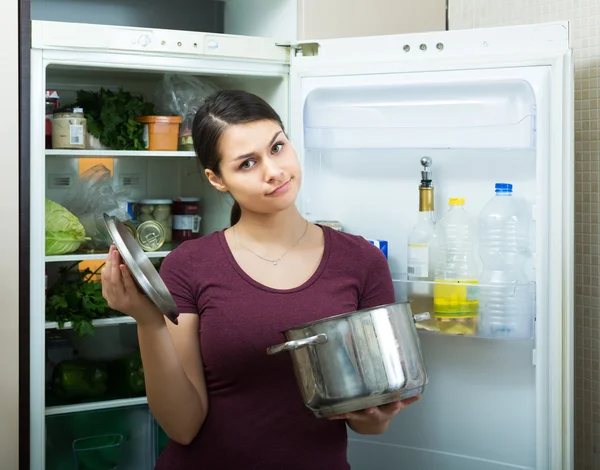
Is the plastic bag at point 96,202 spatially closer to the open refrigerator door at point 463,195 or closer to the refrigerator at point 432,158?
the refrigerator at point 432,158

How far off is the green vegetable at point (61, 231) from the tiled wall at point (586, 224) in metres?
1.31

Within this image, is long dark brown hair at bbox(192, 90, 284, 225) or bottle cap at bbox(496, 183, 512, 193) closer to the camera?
long dark brown hair at bbox(192, 90, 284, 225)

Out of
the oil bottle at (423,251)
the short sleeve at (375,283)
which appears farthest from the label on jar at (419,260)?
the short sleeve at (375,283)

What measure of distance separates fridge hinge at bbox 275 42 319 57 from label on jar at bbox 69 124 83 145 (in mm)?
553

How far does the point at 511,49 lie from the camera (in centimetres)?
171

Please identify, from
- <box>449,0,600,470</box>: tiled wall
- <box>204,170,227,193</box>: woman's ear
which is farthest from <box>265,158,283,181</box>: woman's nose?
<box>449,0,600,470</box>: tiled wall

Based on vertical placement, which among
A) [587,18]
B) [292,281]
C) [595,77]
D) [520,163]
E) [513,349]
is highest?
[587,18]

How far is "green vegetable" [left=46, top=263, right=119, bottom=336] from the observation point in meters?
1.98

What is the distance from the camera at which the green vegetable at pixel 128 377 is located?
86.0 inches

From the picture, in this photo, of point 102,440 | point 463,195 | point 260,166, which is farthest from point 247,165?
point 102,440

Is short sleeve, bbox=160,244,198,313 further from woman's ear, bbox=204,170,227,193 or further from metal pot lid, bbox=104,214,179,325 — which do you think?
metal pot lid, bbox=104,214,179,325

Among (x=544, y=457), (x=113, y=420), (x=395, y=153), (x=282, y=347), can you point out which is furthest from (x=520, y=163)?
(x=113, y=420)

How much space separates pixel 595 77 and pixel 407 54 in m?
0.53

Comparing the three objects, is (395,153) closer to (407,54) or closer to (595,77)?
(407,54)
